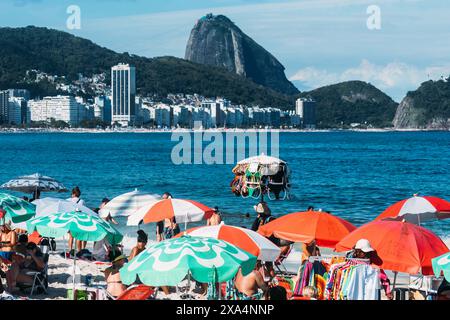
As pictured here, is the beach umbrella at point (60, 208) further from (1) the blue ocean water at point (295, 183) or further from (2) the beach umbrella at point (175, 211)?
(1) the blue ocean water at point (295, 183)

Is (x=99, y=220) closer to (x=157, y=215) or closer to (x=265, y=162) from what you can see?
(x=157, y=215)

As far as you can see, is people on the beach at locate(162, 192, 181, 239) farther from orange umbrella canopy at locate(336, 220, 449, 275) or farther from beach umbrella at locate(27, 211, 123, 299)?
orange umbrella canopy at locate(336, 220, 449, 275)

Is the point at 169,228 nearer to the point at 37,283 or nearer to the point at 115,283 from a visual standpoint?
the point at 37,283

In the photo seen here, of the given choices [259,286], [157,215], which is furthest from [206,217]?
[259,286]

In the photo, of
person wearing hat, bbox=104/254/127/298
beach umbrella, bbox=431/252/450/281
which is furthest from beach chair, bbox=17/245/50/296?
beach umbrella, bbox=431/252/450/281

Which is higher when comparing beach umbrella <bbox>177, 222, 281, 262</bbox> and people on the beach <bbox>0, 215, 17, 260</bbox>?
beach umbrella <bbox>177, 222, 281, 262</bbox>
